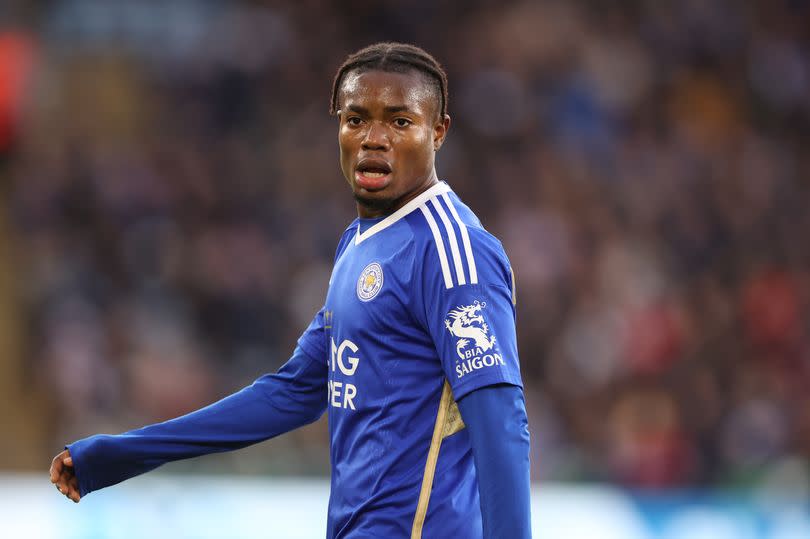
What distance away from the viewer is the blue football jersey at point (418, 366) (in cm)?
296

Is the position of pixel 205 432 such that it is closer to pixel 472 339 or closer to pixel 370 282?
pixel 370 282

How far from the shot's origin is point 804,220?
40.3ft

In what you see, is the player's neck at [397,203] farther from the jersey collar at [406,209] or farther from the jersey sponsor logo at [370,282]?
the jersey sponsor logo at [370,282]

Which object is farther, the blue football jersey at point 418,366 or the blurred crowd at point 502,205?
the blurred crowd at point 502,205

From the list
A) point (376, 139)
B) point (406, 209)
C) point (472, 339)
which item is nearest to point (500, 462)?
point (472, 339)

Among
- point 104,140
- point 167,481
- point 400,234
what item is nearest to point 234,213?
point 104,140

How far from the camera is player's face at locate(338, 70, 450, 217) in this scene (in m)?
3.17

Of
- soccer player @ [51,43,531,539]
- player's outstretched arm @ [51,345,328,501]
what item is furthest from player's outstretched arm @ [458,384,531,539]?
player's outstretched arm @ [51,345,328,501]

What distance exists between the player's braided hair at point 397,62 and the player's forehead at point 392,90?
1 cm

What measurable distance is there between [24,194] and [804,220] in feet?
23.6

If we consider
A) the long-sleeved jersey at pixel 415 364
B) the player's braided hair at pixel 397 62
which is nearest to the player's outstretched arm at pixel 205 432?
the long-sleeved jersey at pixel 415 364

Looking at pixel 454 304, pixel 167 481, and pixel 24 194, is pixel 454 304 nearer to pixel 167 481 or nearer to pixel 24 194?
pixel 167 481

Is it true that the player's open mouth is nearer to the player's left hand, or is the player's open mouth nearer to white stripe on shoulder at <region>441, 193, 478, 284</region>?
white stripe on shoulder at <region>441, 193, 478, 284</region>

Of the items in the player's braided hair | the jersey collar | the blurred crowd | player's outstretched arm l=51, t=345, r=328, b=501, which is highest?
the blurred crowd
